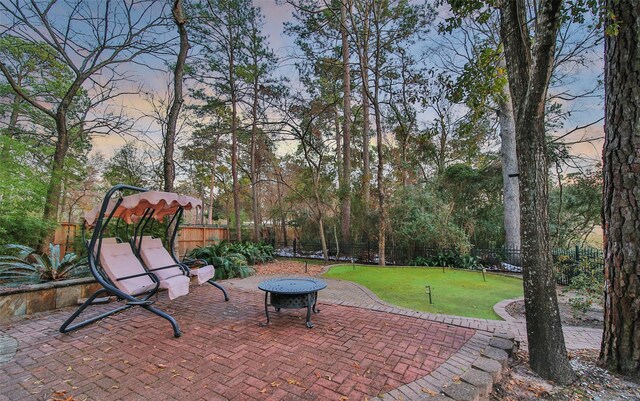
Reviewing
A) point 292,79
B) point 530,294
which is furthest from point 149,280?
point 292,79

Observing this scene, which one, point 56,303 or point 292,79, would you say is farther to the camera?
point 292,79

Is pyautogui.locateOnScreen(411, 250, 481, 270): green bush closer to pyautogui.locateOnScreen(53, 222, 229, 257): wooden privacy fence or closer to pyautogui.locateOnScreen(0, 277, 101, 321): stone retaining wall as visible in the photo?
pyautogui.locateOnScreen(53, 222, 229, 257): wooden privacy fence

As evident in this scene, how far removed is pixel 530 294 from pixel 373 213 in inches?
359

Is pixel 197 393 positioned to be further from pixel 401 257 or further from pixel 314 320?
pixel 401 257

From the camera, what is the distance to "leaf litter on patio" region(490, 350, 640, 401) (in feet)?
7.63

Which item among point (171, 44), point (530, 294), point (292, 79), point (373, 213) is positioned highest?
point (292, 79)

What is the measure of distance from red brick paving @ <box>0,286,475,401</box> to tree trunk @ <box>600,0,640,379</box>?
1373 millimetres

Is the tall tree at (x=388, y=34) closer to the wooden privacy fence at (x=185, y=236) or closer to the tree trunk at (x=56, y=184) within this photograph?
the wooden privacy fence at (x=185, y=236)

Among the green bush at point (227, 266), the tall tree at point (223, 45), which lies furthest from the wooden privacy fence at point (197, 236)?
the green bush at point (227, 266)

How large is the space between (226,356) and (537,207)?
331 centimetres

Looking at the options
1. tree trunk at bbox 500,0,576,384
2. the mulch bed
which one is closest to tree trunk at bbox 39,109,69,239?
the mulch bed

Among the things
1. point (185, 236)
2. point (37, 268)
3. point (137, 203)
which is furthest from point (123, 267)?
point (185, 236)

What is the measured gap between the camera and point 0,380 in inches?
91.4

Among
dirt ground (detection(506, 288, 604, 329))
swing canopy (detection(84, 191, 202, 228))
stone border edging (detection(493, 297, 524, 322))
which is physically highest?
swing canopy (detection(84, 191, 202, 228))
